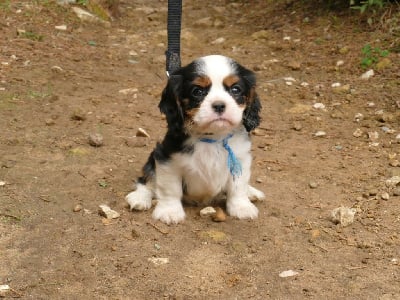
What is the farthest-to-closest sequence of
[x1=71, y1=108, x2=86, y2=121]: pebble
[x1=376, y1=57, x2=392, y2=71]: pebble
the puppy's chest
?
Answer: 1. [x1=376, y1=57, x2=392, y2=71]: pebble
2. [x1=71, y1=108, x2=86, y2=121]: pebble
3. the puppy's chest

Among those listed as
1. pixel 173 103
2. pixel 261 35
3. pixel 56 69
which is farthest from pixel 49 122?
pixel 261 35

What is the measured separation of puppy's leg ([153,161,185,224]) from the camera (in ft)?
13.4

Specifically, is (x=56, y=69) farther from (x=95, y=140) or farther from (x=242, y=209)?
(x=242, y=209)

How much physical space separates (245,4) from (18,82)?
5618mm

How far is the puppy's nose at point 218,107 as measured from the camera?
3.59 metres

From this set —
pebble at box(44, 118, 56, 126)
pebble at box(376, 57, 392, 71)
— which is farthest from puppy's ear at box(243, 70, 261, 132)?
pebble at box(376, 57, 392, 71)

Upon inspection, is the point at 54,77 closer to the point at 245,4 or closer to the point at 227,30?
the point at 227,30

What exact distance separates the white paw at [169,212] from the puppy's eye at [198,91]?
866 mm

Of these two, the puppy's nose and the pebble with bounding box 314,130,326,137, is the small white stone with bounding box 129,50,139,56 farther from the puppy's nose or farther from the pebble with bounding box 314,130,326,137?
the puppy's nose

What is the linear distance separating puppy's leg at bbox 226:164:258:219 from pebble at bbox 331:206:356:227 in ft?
1.86

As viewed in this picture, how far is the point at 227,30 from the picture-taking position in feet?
31.6

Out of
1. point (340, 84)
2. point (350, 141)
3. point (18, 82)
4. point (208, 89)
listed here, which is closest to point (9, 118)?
point (18, 82)

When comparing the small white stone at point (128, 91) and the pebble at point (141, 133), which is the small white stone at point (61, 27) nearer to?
the small white stone at point (128, 91)

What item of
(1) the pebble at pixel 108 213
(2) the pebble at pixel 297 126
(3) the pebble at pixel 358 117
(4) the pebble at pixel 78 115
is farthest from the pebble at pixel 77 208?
(3) the pebble at pixel 358 117
